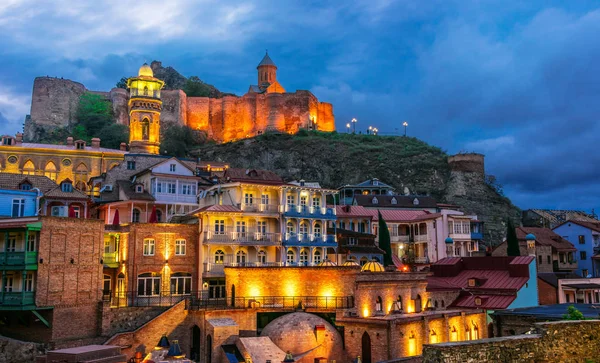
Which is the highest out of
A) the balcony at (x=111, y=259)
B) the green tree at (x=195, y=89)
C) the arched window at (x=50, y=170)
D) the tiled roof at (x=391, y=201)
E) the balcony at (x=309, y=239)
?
the green tree at (x=195, y=89)

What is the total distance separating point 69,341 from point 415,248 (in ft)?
136

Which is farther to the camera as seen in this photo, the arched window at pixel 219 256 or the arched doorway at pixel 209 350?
the arched window at pixel 219 256

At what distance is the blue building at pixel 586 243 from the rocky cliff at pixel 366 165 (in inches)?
532

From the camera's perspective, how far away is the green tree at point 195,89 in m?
111

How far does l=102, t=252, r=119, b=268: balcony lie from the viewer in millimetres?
39903

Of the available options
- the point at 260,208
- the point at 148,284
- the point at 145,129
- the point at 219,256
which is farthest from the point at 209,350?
the point at 145,129

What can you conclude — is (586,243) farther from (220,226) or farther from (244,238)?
(220,226)

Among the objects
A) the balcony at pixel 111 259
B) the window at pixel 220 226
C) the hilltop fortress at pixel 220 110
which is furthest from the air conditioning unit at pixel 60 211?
the hilltop fortress at pixel 220 110

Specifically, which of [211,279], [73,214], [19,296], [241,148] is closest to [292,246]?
[211,279]

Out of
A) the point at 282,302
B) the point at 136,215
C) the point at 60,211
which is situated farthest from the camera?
the point at 136,215

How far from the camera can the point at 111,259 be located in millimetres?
40250

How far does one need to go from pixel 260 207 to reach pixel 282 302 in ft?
30.5

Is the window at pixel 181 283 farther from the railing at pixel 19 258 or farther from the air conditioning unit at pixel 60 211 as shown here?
the railing at pixel 19 258

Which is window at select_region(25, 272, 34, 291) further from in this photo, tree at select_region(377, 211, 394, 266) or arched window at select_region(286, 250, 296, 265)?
tree at select_region(377, 211, 394, 266)
